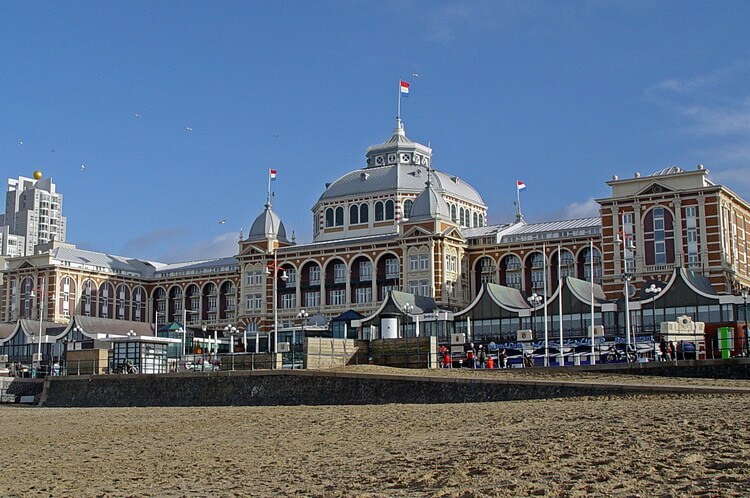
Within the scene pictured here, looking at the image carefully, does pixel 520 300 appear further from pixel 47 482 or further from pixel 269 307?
pixel 47 482

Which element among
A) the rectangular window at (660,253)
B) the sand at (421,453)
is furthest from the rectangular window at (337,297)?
the sand at (421,453)

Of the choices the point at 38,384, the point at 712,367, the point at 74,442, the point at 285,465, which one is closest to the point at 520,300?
the point at 38,384

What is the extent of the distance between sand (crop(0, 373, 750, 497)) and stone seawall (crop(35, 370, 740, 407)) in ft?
6.84

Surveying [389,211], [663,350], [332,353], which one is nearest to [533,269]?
[389,211]

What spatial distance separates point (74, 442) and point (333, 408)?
10.3 metres

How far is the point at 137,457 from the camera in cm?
2933

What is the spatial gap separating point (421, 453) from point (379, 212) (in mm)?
97764

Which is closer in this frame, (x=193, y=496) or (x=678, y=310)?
(x=193, y=496)

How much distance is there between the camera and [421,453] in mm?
24953

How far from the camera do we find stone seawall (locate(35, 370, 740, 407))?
39.1m

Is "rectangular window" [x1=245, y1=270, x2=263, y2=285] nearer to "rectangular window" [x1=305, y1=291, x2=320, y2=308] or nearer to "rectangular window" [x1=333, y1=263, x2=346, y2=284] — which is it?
"rectangular window" [x1=305, y1=291, x2=320, y2=308]

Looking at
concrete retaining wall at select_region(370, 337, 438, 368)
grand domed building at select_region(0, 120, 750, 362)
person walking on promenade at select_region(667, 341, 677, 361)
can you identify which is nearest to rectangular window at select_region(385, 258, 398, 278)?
grand domed building at select_region(0, 120, 750, 362)

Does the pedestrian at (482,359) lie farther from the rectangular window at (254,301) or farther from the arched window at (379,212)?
the arched window at (379,212)

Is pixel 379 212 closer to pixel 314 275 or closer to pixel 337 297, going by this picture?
pixel 314 275
